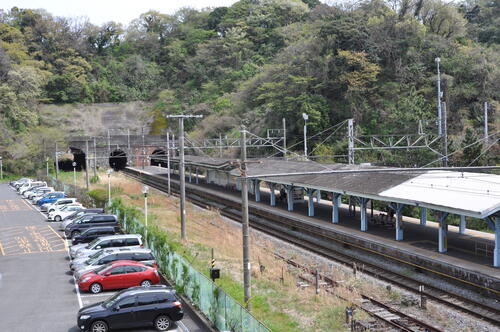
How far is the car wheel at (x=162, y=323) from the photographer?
14625 millimetres

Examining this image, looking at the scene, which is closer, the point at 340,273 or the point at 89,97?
the point at 340,273

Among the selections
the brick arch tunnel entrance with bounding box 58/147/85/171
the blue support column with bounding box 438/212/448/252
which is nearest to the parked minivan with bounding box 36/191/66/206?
the brick arch tunnel entrance with bounding box 58/147/85/171

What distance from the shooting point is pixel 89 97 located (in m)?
90.0

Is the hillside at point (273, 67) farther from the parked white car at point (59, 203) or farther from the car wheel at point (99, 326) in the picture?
the car wheel at point (99, 326)

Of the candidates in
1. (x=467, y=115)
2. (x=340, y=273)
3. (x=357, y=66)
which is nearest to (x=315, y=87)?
(x=357, y=66)

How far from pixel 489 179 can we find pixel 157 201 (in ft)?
86.9

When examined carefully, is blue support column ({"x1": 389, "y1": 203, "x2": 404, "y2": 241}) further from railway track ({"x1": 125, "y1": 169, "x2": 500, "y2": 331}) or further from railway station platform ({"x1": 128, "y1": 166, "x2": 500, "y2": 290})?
railway track ({"x1": 125, "y1": 169, "x2": 500, "y2": 331})

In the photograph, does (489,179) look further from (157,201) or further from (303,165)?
(157,201)

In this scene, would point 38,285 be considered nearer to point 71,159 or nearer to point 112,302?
point 112,302

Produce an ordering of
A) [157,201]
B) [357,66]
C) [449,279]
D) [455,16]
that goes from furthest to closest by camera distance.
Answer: [455,16] → [357,66] → [157,201] → [449,279]

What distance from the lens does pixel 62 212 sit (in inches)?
1400

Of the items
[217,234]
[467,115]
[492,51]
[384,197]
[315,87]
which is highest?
[492,51]

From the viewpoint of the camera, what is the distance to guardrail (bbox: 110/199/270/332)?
41.0 feet

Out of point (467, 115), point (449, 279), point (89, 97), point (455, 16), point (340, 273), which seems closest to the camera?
point (449, 279)
